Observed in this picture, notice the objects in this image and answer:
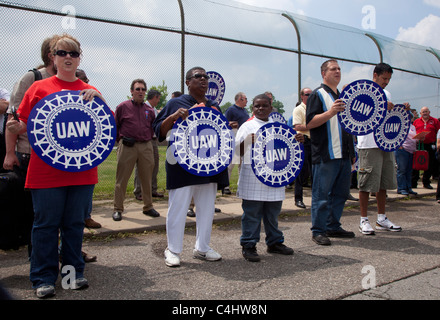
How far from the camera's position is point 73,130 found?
2.76 meters

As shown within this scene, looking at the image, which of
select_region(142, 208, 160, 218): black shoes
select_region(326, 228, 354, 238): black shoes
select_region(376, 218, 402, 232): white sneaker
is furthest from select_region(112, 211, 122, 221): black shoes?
select_region(376, 218, 402, 232): white sneaker

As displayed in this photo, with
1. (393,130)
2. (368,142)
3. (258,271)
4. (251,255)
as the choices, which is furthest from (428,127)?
(258,271)

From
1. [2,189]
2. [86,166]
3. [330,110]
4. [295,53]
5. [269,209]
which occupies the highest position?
[295,53]

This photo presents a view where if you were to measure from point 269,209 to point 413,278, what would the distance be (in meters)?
1.35

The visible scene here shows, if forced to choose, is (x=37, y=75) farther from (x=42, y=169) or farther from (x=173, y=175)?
(x=173, y=175)

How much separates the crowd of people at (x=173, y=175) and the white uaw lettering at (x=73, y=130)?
0.20m

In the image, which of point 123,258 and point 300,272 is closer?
point 300,272

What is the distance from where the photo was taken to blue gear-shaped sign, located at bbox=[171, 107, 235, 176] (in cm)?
337

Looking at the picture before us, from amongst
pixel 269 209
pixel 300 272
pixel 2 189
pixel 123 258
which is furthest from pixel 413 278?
pixel 2 189

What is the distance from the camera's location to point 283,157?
385 centimetres

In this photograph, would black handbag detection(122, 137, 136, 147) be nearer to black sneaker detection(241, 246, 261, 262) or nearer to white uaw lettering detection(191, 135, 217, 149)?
white uaw lettering detection(191, 135, 217, 149)

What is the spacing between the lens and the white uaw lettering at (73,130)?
8.91 ft

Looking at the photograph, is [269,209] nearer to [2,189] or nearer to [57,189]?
[57,189]
